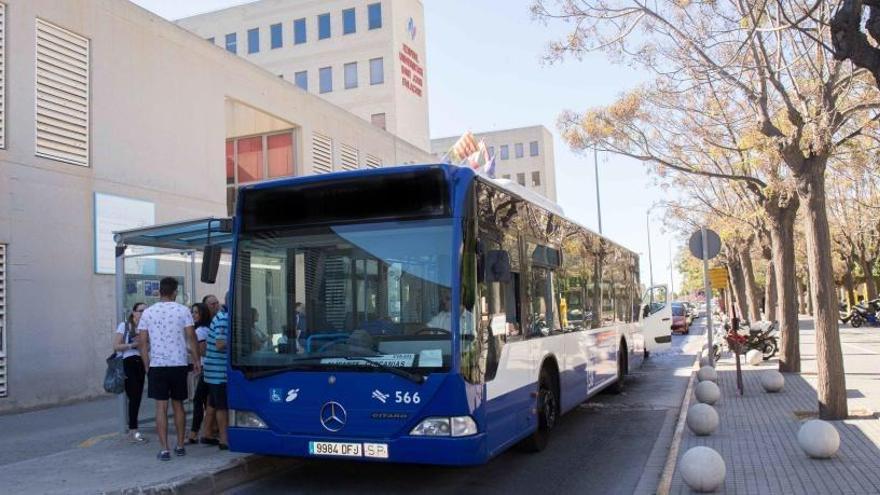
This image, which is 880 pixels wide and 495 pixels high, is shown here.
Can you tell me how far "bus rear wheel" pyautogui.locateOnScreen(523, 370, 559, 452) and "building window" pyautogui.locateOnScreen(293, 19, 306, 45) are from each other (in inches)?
1552

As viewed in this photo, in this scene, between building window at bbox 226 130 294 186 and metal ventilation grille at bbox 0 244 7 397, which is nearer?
metal ventilation grille at bbox 0 244 7 397

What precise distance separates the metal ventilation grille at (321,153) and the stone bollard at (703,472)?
17207mm

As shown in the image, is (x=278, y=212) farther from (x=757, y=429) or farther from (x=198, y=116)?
(x=198, y=116)

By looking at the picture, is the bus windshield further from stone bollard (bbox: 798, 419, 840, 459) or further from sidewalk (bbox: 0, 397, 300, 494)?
stone bollard (bbox: 798, 419, 840, 459)

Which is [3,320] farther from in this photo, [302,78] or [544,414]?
[302,78]

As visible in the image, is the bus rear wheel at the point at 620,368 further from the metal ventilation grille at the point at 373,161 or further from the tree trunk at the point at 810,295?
the metal ventilation grille at the point at 373,161

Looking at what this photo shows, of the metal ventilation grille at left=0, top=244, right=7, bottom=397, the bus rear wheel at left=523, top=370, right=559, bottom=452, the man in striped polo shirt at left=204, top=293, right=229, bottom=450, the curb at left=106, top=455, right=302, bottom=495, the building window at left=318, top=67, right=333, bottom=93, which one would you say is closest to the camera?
the curb at left=106, top=455, right=302, bottom=495

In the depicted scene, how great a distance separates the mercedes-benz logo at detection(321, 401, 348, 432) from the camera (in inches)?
249

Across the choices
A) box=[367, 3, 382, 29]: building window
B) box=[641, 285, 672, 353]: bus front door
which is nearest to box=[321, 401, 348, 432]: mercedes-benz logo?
box=[641, 285, 672, 353]: bus front door

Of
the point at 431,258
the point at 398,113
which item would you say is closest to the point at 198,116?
the point at 431,258

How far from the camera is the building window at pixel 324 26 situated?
142ft

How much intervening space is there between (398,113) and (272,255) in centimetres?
3318

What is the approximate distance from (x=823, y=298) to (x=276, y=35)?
1608 inches

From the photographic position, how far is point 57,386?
13.4 metres
